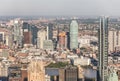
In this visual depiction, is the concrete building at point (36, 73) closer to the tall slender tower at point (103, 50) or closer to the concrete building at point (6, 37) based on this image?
the tall slender tower at point (103, 50)

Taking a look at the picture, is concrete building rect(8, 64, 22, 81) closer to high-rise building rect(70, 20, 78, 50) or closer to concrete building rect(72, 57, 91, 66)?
concrete building rect(72, 57, 91, 66)

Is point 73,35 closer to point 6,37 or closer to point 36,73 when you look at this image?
point 6,37

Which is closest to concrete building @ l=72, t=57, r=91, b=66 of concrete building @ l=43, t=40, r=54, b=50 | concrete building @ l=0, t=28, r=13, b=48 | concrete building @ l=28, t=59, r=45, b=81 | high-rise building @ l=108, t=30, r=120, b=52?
high-rise building @ l=108, t=30, r=120, b=52

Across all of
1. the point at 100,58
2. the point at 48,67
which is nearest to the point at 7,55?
the point at 48,67

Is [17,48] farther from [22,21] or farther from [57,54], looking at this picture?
[22,21]

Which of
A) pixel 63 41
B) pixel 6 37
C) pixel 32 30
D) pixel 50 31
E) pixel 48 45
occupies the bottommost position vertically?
pixel 48 45

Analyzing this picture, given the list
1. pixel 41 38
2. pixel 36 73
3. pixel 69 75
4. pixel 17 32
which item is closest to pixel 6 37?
pixel 17 32
